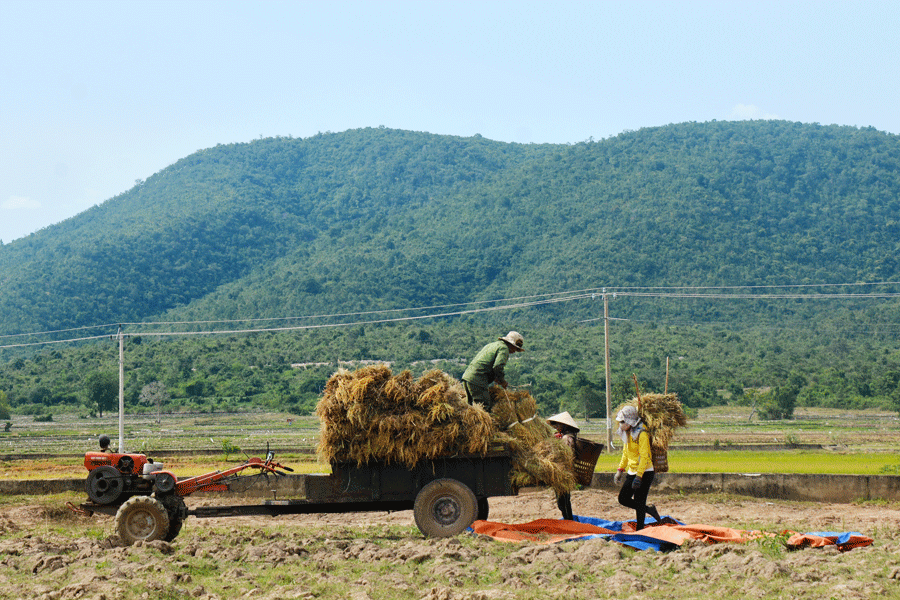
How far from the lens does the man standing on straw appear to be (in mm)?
10469

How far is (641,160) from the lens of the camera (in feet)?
470

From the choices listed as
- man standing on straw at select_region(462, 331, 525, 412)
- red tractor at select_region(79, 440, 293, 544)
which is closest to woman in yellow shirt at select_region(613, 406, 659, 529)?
man standing on straw at select_region(462, 331, 525, 412)

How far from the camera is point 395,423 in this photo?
1000 centimetres

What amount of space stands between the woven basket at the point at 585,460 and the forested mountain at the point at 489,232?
55.9m

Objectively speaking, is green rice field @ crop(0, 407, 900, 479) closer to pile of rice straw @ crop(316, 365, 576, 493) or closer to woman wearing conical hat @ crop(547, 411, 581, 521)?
pile of rice straw @ crop(316, 365, 576, 493)

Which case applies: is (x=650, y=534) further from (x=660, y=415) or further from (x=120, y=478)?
(x=120, y=478)

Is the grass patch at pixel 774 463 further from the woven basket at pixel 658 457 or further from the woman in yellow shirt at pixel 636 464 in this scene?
the woman in yellow shirt at pixel 636 464

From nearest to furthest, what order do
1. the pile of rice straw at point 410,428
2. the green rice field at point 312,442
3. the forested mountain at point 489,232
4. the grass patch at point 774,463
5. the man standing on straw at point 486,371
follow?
the pile of rice straw at point 410,428 → the man standing on straw at point 486,371 → the grass patch at point 774,463 → the green rice field at point 312,442 → the forested mountain at point 489,232

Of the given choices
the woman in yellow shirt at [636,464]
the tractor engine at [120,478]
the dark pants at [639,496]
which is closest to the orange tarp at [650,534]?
the dark pants at [639,496]

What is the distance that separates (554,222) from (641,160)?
28551 mm

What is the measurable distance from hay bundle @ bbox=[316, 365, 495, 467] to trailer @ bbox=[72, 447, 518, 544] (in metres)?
0.20

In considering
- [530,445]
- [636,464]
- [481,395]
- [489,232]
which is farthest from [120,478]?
[489,232]

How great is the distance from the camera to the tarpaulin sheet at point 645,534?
29.1ft

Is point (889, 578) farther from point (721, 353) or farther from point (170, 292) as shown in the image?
point (170, 292)
